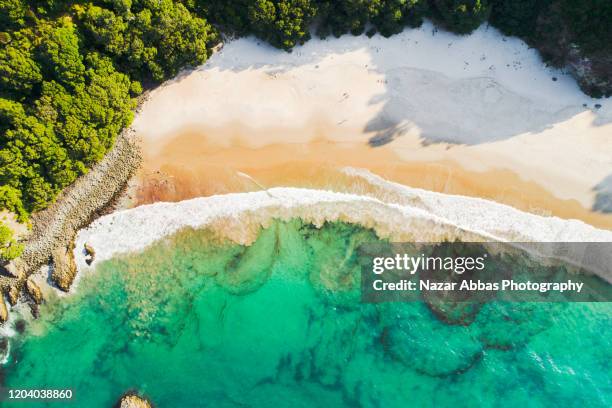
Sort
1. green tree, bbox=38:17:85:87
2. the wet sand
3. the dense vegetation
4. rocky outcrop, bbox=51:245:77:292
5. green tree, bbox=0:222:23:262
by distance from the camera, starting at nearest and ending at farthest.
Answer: green tree, bbox=38:17:85:87 < the dense vegetation < green tree, bbox=0:222:23:262 < the wet sand < rocky outcrop, bbox=51:245:77:292

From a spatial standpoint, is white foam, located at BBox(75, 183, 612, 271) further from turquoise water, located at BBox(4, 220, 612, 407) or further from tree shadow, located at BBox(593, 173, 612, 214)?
tree shadow, located at BBox(593, 173, 612, 214)

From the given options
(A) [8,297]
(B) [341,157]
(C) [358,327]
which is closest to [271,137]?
(B) [341,157]

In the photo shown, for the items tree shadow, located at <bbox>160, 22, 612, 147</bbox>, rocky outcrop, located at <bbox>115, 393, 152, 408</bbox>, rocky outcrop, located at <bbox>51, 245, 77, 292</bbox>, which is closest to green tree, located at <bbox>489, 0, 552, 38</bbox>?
tree shadow, located at <bbox>160, 22, 612, 147</bbox>

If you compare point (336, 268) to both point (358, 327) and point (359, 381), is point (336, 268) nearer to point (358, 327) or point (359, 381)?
point (358, 327)

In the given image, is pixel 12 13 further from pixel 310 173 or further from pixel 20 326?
pixel 20 326

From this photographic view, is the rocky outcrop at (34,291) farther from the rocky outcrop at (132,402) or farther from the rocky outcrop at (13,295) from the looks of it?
the rocky outcrop at (132,402)

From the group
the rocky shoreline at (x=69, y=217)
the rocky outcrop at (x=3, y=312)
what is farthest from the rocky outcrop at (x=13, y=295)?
the rocky outcrop at (x=3, y=312)

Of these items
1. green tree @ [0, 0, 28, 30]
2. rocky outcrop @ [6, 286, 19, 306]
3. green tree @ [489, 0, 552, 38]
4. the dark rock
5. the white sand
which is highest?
green tree @ [489, 0, 552, 38]

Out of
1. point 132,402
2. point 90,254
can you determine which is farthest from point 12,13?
point 132,402
